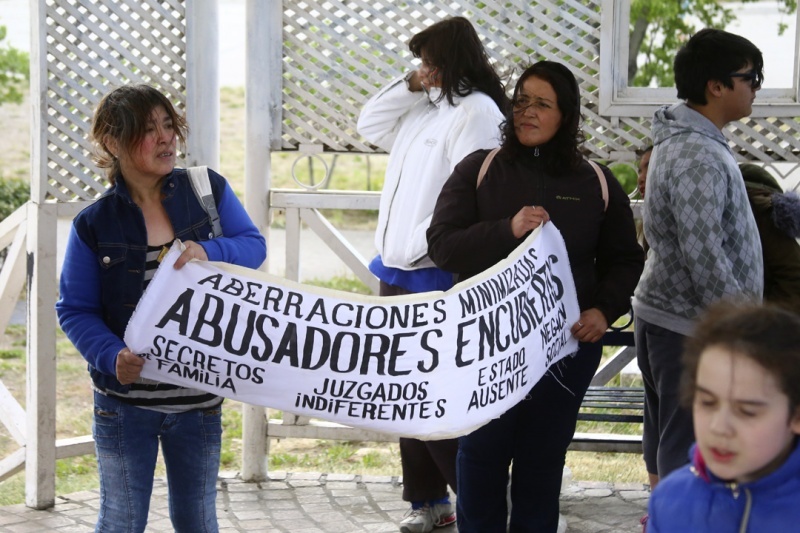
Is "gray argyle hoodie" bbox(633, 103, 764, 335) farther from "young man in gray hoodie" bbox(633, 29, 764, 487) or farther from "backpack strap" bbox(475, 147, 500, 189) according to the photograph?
"backpack strap" bbox(475, 147, 500, 189)

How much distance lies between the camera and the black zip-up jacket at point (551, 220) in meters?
4.03

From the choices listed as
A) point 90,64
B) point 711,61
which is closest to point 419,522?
point 711,61

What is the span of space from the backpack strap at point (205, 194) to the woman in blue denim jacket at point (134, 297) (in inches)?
0.7

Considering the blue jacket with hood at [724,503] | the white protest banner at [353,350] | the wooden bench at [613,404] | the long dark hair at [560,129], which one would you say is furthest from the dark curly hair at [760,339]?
the wooden bench at [613,404]

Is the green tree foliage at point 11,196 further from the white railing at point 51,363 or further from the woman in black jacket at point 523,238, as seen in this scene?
the woman in black jacket at point 523,238

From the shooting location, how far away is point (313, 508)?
18.8ft

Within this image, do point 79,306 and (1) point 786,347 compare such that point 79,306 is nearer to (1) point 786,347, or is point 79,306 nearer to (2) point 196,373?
(2) point 196,373

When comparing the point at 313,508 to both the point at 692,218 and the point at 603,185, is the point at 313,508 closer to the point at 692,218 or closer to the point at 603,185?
the point at 603,185

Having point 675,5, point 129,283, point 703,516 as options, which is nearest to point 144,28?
point 129,283

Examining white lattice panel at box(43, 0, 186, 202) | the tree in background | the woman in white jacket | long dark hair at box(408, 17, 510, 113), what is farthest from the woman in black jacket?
the tree in background

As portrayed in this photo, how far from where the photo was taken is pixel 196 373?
3.64 meters

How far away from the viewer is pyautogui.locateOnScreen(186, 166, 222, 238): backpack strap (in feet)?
12.0

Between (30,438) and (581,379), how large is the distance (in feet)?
9.88

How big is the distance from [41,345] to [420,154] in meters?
2.25
